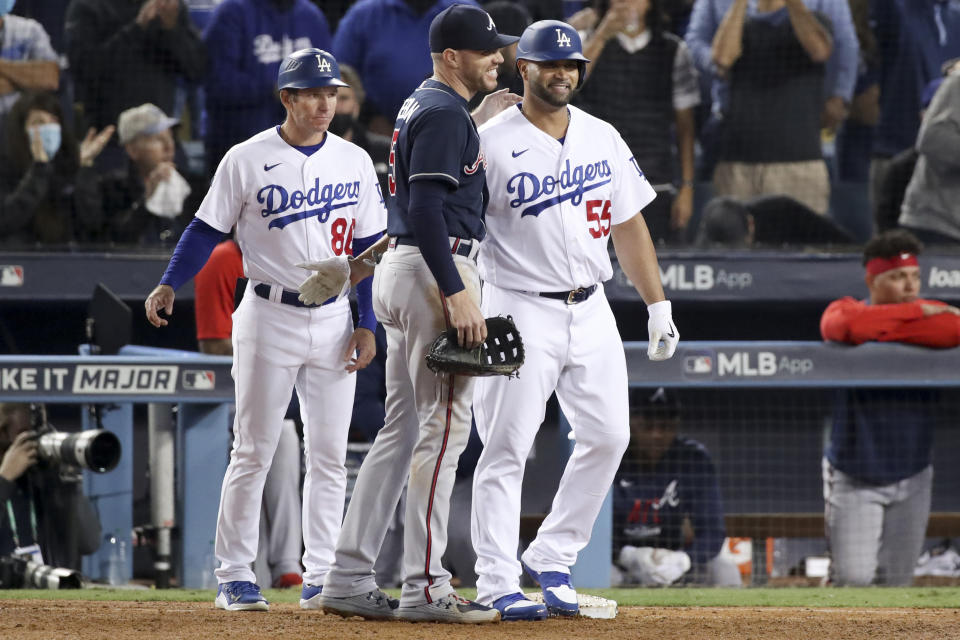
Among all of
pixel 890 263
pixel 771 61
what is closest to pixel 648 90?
pixel 771 61

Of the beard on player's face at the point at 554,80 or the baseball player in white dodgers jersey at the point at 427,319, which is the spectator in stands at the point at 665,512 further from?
the beard on player's face at the point at 554,80

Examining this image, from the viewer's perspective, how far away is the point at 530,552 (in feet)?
12.7

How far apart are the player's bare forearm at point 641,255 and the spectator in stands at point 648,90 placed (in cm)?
317

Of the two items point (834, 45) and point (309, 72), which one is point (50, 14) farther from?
point (834, 45)

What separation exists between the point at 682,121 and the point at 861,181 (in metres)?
1.04

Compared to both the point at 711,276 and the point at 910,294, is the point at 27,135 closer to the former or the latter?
the point at 711,276

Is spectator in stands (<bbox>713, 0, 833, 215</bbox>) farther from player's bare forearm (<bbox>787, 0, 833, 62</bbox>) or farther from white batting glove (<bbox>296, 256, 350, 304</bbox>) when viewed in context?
white batting glove (<bbox>296, 256, 350, 304</bbox>)

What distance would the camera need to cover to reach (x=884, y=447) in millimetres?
5523

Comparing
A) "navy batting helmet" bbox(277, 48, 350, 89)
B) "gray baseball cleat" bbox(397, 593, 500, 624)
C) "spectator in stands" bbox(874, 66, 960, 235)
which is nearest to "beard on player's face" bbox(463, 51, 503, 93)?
"navy batting helmet" bbox(277, 48, 350, 89)

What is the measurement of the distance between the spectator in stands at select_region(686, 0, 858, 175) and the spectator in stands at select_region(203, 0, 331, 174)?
2007 mm

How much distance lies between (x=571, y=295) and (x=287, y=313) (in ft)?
2.78

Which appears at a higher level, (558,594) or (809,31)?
(809,31)

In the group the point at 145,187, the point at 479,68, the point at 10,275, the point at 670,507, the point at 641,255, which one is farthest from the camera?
the point at 145,187

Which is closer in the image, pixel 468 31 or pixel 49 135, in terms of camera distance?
pixel 468 31
